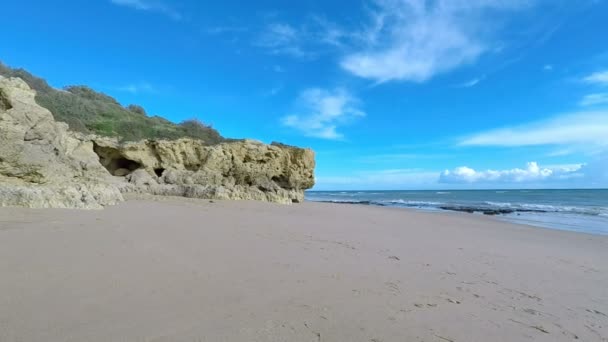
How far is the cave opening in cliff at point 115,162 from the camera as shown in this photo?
55.1 feet

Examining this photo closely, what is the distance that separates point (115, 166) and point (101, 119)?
8.17 meters

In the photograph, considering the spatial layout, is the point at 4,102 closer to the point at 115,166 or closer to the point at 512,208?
the point at 115,166

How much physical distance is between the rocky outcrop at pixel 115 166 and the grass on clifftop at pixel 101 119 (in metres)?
4.38

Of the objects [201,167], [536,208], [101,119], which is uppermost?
[101,119]

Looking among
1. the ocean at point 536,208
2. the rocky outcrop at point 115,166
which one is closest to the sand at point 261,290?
the rocky outcrop at point 115,166

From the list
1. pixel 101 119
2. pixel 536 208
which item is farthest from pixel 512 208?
pixel 101 119

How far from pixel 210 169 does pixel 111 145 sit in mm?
5072

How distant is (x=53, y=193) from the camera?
6.66 m

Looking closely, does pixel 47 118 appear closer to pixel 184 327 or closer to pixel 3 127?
pixel 3 127

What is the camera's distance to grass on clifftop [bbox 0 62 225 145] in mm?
21167

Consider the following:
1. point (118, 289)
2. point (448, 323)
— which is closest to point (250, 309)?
point (118, 289)

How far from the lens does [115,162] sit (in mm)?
17781

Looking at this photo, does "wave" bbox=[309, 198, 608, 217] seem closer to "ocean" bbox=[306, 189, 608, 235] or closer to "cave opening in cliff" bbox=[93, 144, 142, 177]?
"ocean" bbox=[306, 189, 608, 235]

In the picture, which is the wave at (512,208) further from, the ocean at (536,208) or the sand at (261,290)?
the sand at (261,290)
